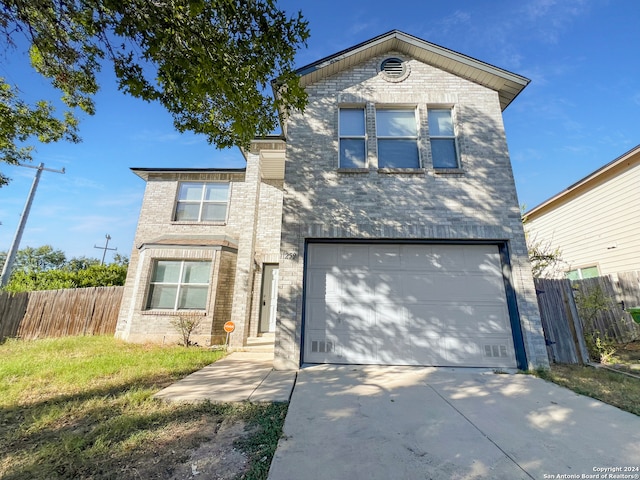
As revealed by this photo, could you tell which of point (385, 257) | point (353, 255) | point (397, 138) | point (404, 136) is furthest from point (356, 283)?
point (404, 136)

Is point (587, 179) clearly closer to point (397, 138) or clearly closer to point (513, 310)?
point (513, 310)

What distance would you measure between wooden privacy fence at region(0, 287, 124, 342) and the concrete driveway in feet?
31.0

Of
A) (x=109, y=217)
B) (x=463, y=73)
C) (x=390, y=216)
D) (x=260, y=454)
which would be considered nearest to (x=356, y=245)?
(x=390, y=216)

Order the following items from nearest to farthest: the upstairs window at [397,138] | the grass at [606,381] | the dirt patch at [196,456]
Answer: the dirt patch at [196,456]
the grass at [606,381]
the upstairs window at [397,138]

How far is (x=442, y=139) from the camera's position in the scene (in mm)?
6664

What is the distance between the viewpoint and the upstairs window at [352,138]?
6590mm

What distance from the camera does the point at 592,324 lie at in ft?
22.8

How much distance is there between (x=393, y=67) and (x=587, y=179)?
962 cm

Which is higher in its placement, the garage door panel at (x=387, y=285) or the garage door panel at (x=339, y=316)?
the garage door panel at (x=387, y=285)

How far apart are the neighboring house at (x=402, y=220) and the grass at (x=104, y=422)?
232cm

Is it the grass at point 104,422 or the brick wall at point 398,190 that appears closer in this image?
the grass at point 104,422

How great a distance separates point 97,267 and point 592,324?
2049 cm

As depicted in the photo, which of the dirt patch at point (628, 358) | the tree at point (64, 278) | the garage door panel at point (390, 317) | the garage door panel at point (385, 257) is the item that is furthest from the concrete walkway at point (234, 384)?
the tree at point (64, 278)

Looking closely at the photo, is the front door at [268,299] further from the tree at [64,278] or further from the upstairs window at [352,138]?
the tree at [64,278]
